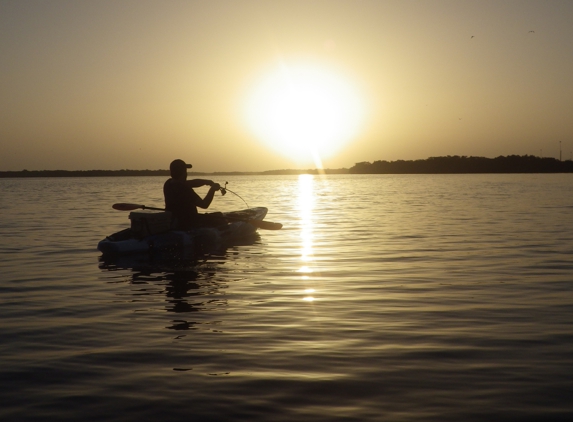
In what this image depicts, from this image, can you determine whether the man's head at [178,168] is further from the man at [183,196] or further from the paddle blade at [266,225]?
the paddle blade at [266,225]

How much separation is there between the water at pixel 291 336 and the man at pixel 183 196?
1.29 meters

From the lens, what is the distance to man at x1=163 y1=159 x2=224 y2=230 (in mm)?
16312

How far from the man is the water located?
1.29 meters

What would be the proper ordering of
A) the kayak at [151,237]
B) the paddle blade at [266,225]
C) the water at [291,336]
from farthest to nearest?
the paddle blade at [266,225], the kayak at [151,237], the water at [291,336]

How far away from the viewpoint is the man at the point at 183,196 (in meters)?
16.3

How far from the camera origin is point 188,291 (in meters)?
11.4

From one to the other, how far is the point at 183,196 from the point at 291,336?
31.4 feet

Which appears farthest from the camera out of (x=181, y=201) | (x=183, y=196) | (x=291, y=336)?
(x=181, y=201)

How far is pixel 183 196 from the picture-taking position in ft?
55.0

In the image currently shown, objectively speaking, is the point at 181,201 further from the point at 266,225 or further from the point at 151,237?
the point at 266,225

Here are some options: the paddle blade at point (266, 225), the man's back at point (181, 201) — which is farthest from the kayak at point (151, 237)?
the paddle blade at point (266, 225)

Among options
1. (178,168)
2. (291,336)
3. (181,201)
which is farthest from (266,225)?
(291,336)

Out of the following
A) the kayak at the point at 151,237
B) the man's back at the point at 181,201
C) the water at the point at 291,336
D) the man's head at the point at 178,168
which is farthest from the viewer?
the man's back at the point at 181,201

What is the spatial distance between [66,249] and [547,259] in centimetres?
1257
